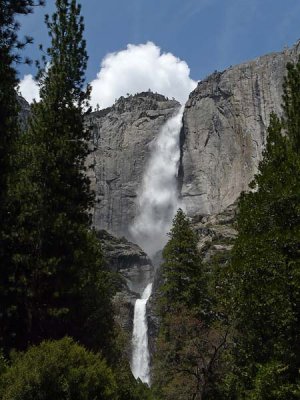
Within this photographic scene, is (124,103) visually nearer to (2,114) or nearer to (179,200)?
(179,200)

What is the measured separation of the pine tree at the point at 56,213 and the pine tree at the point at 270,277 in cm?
621

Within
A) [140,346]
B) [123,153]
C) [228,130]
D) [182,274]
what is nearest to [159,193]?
[123,153]

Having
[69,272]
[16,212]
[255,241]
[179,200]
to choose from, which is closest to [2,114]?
[16,212]

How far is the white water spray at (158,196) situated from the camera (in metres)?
103

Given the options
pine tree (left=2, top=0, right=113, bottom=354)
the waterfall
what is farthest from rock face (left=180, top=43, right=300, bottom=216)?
pine tree (left=2, top=0, right=113, bottom=354)

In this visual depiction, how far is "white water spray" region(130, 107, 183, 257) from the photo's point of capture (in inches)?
4038

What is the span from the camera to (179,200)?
99.6m

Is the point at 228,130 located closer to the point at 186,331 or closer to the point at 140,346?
the point at 140,346

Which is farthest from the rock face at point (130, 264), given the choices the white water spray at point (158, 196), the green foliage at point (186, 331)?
the green foliage at point (186, 331)

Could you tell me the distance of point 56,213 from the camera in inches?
739

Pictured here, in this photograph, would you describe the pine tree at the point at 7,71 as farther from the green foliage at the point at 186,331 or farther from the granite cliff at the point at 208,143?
the granite cliff at the point at 208,143

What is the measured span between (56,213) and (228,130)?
8056cm

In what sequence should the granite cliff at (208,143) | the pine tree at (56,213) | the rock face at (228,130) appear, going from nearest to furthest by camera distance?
the pine tree at (56,213) < the rock face at (228,130) < the granite cliff at (208,143)

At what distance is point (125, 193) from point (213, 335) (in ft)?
267
